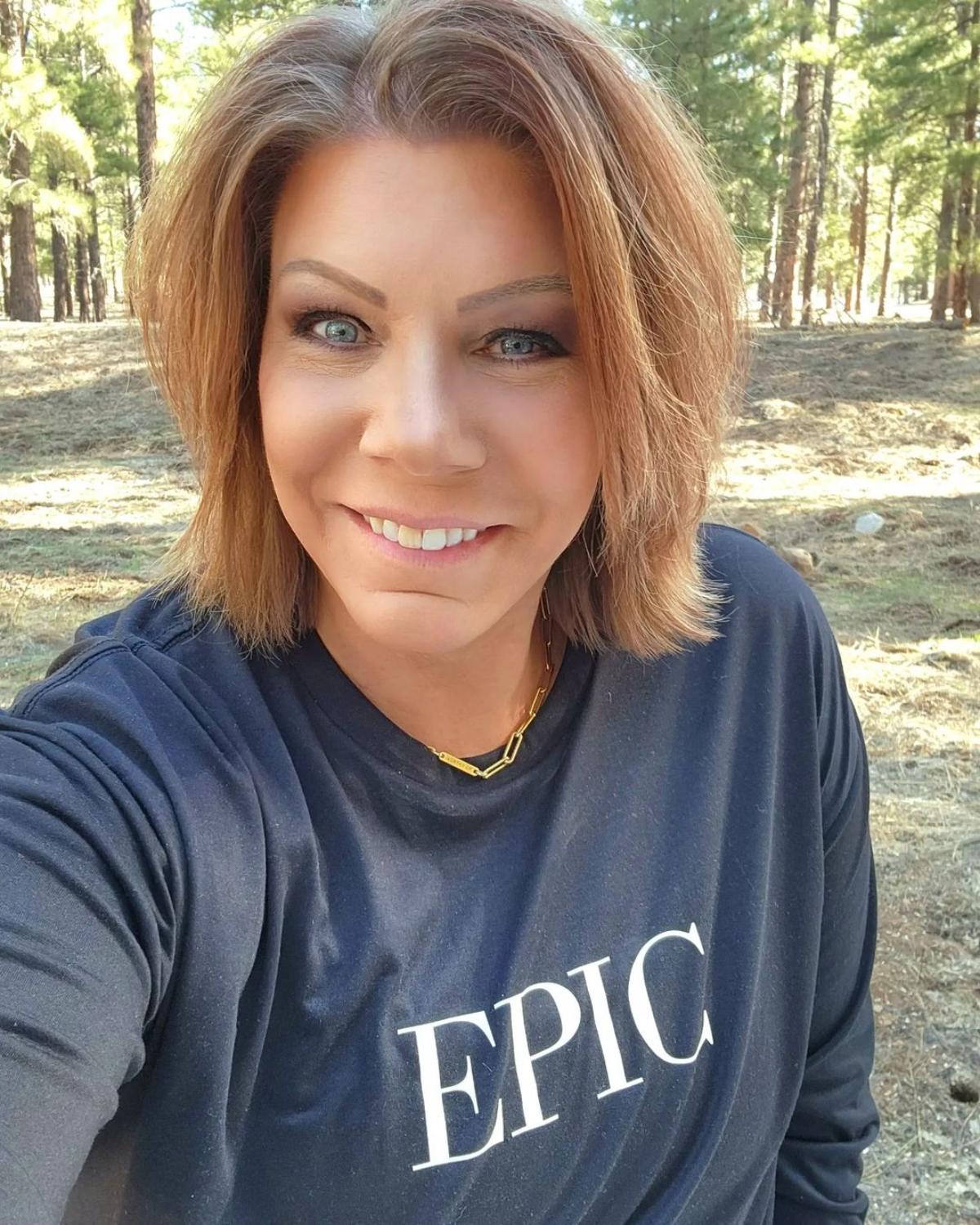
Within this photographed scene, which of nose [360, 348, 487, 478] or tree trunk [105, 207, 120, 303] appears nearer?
nose [360, 348, 487, 478]

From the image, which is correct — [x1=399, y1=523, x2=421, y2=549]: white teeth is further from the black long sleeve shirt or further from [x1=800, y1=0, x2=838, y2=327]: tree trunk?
[x1=800, y1=0, x2=838, y2=327]: tree trunk

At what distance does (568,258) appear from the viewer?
1.03 metres

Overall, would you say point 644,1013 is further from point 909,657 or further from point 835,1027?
point 909,657

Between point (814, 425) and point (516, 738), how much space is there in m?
9.80

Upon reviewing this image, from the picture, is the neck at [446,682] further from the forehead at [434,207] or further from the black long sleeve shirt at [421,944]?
the forehead at [434,207]

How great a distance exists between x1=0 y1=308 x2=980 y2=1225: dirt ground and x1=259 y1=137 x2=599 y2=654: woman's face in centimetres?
92

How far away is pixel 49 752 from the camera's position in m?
0.90

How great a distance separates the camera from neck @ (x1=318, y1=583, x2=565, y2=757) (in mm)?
1148

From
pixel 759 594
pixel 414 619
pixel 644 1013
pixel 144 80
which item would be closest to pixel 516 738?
pixel 414 619

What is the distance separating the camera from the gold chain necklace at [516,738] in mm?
1117

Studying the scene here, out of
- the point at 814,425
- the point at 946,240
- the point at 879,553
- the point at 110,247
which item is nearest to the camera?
the point at 879,553

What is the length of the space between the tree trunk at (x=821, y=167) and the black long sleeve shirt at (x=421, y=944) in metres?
17.5

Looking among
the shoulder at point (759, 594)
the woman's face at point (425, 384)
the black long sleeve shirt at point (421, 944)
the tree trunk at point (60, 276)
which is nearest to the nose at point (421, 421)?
the woman's face at point (425, 384)

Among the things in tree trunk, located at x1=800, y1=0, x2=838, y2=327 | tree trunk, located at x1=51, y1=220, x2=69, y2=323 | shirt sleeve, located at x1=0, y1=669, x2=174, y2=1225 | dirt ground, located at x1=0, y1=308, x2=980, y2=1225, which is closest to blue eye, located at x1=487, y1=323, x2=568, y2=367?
shirt sleeve, located at x1=0, y1=669, x2=174, y2=1225
